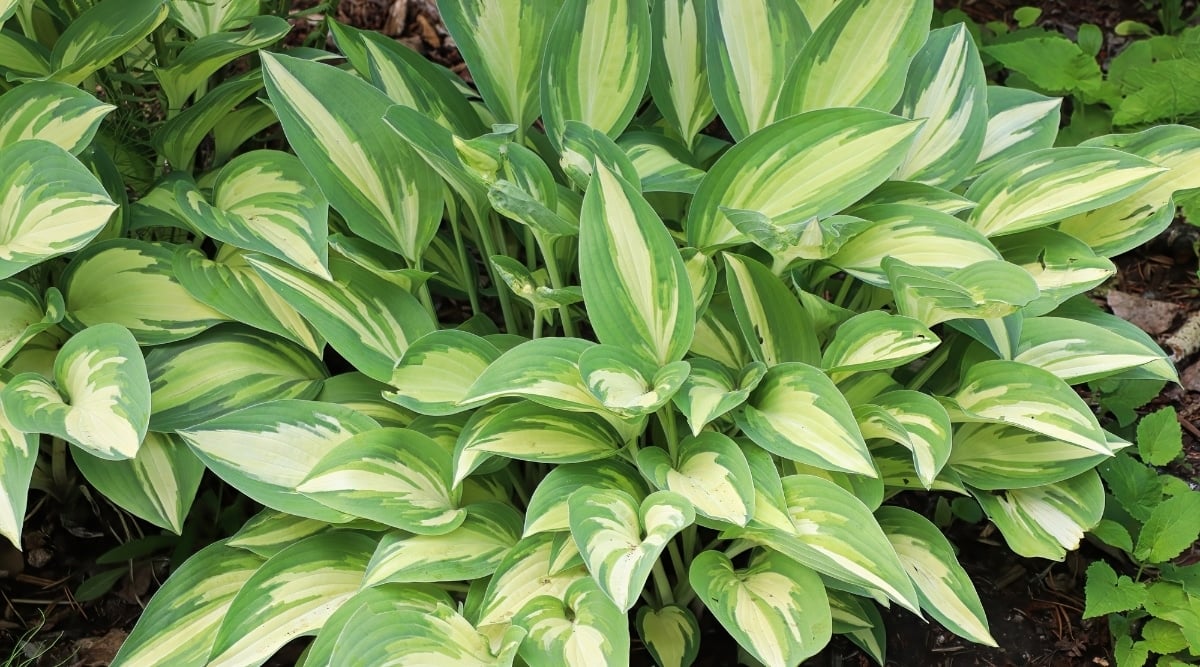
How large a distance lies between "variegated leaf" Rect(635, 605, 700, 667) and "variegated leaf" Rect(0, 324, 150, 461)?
29.9 inches

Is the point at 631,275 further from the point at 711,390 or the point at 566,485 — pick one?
the point at 566,485

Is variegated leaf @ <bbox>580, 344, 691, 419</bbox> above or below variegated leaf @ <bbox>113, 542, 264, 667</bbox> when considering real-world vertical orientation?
above

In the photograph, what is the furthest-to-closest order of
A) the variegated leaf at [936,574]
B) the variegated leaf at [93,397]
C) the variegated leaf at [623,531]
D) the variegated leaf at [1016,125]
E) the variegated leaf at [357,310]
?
the variegated leaf at [1016,125], the variegated leaf at [357,310], the variegated leaf at [936,574], the variegated leaf at [93,397], the variegated leaf at [623,531]

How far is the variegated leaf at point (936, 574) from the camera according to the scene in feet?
4.27

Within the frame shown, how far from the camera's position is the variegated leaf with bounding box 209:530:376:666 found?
126 cm

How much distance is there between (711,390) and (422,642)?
496 mm

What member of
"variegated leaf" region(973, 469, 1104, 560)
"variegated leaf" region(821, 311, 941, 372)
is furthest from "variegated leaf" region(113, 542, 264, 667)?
"variegated leaf" region(973, 469, 1104, 560)

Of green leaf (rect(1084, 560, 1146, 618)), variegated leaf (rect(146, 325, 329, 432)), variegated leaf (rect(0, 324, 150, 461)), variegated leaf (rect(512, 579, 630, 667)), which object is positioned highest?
variegated leaf (rect(0, 324, 150, 461))

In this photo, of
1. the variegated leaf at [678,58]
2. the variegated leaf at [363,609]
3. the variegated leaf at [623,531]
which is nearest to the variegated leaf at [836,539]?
the variegated leaf at [623,531]

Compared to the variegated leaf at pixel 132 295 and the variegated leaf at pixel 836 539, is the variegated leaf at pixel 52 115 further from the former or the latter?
the variegated leaf at pixel 836 539

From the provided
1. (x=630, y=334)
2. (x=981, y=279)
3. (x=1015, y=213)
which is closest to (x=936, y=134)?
(x=1015, y=213)

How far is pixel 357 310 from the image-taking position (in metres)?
1.47

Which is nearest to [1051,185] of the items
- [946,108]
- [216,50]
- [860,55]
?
[946,108]

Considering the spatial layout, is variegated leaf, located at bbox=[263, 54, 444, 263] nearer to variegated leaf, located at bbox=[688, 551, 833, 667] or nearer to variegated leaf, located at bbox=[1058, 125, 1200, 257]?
variegated leaf, located at bbox=[688, 551, 833, 667]
